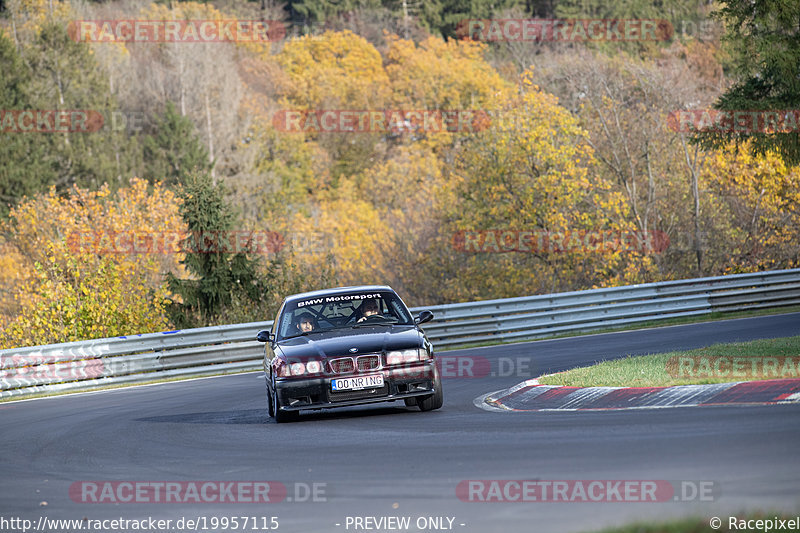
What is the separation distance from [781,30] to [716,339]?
5828 millimetres

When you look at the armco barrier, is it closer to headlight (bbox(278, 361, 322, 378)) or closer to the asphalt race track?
the asphalt race track

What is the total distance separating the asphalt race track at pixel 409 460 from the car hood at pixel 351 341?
81 cm

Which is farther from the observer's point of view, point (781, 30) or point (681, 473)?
point (781, 30)

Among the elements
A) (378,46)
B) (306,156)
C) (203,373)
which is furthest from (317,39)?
(203,373)

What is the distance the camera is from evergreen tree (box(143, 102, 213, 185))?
69.6 meters

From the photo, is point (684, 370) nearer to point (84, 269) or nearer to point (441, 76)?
point (84, 269)

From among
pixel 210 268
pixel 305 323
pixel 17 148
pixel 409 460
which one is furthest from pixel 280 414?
pixel 17 148

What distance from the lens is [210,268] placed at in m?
29.1

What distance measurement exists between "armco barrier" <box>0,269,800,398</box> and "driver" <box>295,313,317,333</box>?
899cm

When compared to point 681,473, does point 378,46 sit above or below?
above

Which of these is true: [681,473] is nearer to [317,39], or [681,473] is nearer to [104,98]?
[104,98]

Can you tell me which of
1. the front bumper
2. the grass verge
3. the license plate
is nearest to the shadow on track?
the front bumper

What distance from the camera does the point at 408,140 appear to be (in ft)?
253

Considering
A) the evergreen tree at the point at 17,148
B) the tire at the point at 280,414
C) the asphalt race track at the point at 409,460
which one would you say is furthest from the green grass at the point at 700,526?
the evergreen tree at the point at 17,148
